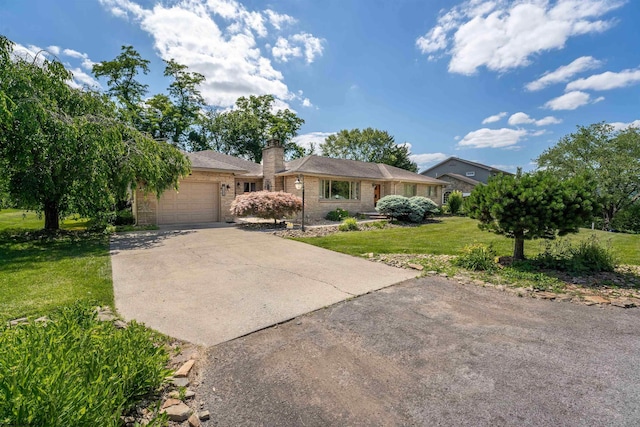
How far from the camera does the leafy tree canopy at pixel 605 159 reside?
19.4m

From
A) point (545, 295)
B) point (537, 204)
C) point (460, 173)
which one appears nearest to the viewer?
point (545, 295)

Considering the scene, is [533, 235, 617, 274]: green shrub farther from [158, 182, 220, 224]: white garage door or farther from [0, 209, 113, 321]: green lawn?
[158, 182, 220, 224]: white garage door

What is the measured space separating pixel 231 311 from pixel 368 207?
1641cm

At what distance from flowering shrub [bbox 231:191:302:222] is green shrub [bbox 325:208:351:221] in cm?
399

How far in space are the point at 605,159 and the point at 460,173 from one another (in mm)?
14590

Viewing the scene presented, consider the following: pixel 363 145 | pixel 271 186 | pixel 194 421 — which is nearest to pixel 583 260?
pixel 194 421

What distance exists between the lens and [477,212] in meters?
6.69

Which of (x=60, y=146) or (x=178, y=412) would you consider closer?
(x=178, y=412)

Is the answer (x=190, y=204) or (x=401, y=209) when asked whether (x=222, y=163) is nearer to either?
(x=190, y=204)

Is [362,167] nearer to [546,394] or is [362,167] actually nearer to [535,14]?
[535,14]

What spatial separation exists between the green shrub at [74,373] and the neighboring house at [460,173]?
93.9ft

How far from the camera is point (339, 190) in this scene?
60.2 ft

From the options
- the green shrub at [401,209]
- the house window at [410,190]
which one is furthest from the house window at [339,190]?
the house window at [410,190]

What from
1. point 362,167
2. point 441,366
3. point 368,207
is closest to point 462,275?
point 441,366
